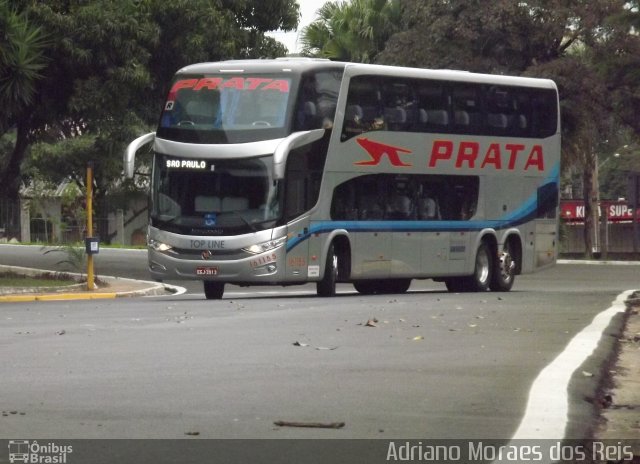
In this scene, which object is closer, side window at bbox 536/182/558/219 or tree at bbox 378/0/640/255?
side window at bbox 536/182/558/219

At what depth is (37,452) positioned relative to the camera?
7570 millimetres

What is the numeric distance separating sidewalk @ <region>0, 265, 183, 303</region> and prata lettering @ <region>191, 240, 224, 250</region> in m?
3.29

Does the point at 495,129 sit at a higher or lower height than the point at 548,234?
higher

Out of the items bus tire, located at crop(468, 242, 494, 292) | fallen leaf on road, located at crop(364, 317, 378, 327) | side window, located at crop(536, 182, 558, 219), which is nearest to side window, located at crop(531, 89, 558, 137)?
side window, located at crop(536, 182, 558, 219)

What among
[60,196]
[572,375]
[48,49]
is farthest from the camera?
[60,196]

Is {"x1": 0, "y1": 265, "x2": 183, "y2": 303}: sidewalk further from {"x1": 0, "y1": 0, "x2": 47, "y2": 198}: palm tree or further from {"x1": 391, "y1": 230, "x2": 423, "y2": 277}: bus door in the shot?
{"x1": 391, "y1": 230, "x2": 423, "y2": 277}: bus door

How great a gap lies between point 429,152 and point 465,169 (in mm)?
1204

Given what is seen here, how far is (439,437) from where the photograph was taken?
8289mm

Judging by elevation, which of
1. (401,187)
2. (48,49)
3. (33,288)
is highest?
(48,49)

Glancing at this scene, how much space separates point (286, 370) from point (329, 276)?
1571 centimetres

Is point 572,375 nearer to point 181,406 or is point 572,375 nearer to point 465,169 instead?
point 181,406

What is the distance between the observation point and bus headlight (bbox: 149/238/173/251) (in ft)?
88.3

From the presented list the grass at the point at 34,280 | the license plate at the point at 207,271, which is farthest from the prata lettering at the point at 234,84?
the grass at the point at 34,280

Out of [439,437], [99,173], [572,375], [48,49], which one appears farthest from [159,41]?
[439,437]
